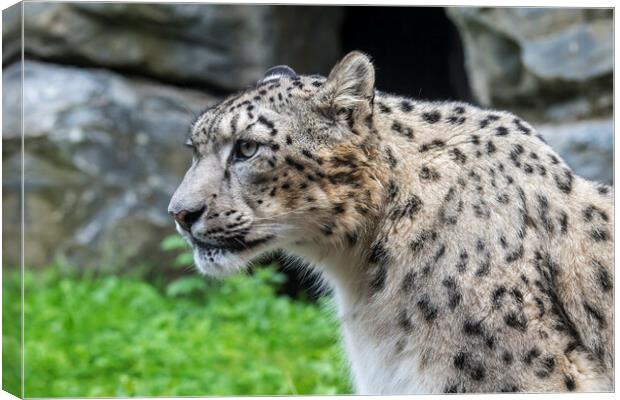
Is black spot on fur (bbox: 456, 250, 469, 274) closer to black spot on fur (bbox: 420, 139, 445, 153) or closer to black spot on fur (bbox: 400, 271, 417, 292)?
black spot on fur (bbox: 400, 271, 417, 292)

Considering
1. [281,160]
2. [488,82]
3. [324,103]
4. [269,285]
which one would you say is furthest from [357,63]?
[269,285]

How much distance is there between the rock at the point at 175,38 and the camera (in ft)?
26.9

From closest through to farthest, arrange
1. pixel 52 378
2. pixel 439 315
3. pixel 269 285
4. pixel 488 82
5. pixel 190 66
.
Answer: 1. pixel 439 315
2. pixel 52 378
3. pixel 488 82
4. pixel 190 66
5. pixel 269 285

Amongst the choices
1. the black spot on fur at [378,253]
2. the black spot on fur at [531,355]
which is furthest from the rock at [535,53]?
the black spot on fur at [531,355]

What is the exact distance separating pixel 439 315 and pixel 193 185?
3.50ft

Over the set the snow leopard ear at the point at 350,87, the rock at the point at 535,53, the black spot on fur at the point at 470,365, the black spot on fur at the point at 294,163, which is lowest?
the black spot on fur at the point at 470,365

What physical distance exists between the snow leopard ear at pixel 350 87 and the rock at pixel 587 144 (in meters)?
3.13

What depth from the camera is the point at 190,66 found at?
863 cm

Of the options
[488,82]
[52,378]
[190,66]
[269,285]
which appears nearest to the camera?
[52,378]

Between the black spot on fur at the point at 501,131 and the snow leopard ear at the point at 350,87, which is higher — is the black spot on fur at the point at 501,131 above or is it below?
below

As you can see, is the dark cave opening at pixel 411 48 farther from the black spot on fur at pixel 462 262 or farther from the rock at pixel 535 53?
the black spot on fur at pixel 462 262

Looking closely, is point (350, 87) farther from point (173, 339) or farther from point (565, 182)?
point (173, 339)

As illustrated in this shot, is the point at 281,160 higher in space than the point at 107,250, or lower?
higher

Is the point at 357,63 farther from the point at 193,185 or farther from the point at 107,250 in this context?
the point at 107,250
